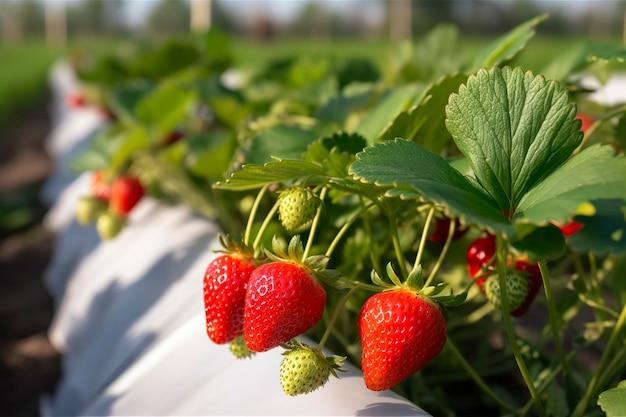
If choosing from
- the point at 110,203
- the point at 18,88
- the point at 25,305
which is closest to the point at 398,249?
the point at 110,203

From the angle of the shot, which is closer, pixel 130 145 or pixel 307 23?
pixel 130 145

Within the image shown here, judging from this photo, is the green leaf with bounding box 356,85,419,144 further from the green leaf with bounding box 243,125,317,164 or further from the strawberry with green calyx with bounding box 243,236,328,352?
the strawberry with green calyx with bounding box 243,236,328,352

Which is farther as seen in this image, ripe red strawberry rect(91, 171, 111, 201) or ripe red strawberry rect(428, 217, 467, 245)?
ripe red strawberry rect(91, 171, 111, 201)

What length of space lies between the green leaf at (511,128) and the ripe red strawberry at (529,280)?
211 mm

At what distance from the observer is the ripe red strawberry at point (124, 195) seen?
206cm

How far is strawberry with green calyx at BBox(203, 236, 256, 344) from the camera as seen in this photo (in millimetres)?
963

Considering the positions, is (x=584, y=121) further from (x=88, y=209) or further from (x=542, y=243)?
(x=88, y=209)

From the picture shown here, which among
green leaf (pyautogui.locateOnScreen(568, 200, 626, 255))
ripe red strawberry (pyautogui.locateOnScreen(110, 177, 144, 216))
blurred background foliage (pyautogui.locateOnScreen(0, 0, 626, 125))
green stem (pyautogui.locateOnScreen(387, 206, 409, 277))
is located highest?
green leaf (pyautogui.locateOnScreen(568, 200, 626, 255))

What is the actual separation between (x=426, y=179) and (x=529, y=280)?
32 cm

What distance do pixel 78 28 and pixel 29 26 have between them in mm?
6404

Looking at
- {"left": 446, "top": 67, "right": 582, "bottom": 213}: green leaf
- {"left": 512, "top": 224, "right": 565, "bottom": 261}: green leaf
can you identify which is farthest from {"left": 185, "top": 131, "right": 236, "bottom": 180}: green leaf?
{"left": 512, "top": 224, "right": 565, "bottom": 261}: green leaf

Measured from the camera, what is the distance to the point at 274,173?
88 centimetres

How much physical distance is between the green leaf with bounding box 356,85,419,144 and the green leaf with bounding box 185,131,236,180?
0.47 metres

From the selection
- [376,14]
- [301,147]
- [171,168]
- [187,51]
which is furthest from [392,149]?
[376,14]
